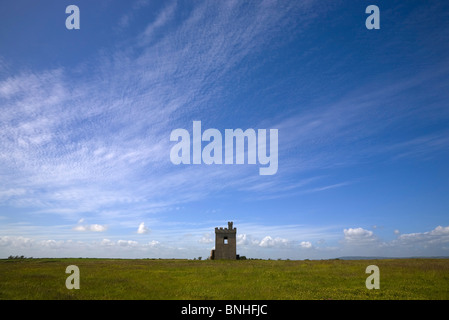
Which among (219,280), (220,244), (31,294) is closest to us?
(31,294)

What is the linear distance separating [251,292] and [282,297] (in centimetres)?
231

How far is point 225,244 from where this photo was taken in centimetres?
5653

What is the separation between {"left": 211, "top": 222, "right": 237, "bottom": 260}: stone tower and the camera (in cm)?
5597

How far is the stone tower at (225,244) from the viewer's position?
184 ft
